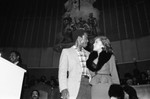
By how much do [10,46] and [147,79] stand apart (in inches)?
371

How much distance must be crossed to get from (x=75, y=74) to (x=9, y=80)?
3.08 ft

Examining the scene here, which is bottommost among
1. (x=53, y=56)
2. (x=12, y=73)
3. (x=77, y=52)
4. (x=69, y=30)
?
(x=12, y=73)

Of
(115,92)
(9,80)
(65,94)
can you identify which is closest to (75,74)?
(65,94)

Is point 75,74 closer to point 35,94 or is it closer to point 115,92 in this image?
point 115,92

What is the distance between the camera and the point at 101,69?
197 cm

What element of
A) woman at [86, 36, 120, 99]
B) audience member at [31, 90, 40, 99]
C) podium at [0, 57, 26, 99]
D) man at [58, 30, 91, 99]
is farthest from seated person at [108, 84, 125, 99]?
audience member at [31, 90, 40, 99]

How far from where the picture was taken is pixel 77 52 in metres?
2.24

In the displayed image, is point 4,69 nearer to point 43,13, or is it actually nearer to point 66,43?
point 66,43

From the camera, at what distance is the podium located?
113 cm

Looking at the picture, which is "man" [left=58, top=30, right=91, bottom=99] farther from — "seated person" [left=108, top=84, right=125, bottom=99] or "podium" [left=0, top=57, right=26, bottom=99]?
"podium" [left=0, top=57, right=26, bottom=99]

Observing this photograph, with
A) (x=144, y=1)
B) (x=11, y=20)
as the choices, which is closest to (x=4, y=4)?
(x=11, y=20)

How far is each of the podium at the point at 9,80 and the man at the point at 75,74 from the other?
26.2 inches

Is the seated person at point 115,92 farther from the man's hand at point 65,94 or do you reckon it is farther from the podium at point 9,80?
the podium at point 9,80

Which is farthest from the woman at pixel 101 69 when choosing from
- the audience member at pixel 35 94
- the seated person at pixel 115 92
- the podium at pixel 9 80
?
the audience member at pixel 35 94
